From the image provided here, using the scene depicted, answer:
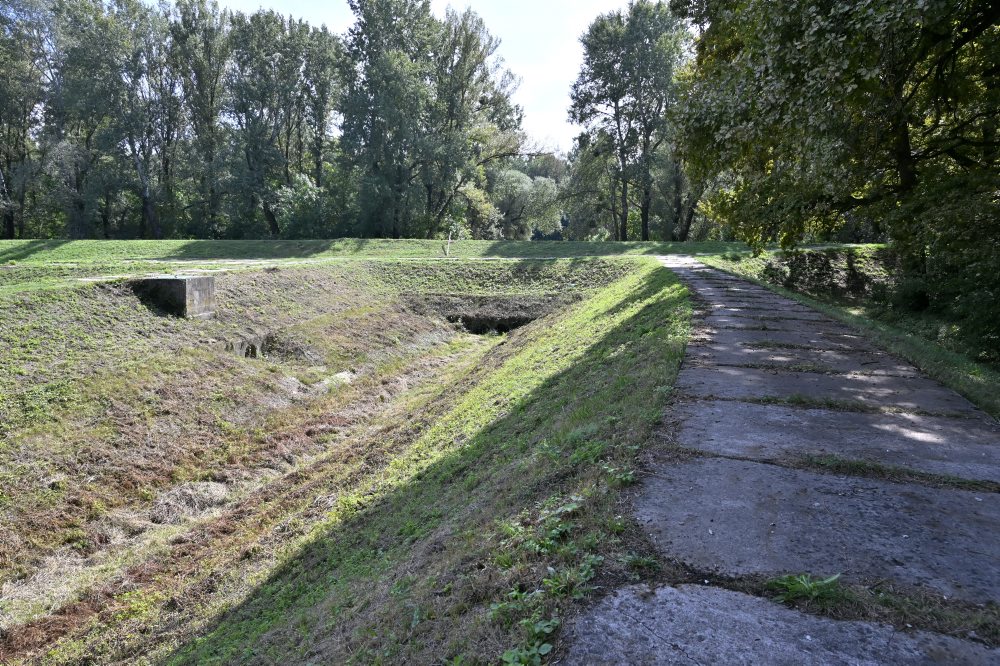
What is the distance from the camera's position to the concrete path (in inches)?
95.8

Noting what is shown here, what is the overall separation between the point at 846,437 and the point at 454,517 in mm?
3242

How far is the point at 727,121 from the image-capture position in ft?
28.7

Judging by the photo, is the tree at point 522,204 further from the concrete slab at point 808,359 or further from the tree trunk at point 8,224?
the concrete slab at point 808,359

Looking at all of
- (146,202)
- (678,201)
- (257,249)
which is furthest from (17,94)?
(678,201)

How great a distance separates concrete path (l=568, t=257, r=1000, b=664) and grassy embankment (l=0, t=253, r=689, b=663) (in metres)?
0.31

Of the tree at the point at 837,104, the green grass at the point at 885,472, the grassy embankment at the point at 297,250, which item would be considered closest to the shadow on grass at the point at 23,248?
the grassy embankment at the point at 297,250

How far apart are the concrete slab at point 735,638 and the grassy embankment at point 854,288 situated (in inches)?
253

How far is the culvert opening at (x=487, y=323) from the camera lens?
20.0m

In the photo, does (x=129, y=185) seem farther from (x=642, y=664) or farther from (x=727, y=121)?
(x=642, y=664)

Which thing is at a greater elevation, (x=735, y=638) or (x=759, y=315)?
(x=759, y=315)

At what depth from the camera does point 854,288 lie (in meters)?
22.2

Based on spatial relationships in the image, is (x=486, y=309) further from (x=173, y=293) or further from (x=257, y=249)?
(x=257, y=249)

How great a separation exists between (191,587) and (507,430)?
383cm

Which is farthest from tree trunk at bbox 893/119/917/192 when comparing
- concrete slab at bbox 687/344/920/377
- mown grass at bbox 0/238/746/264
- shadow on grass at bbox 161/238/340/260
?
shadow on grass at bbox 161/238/340/260
